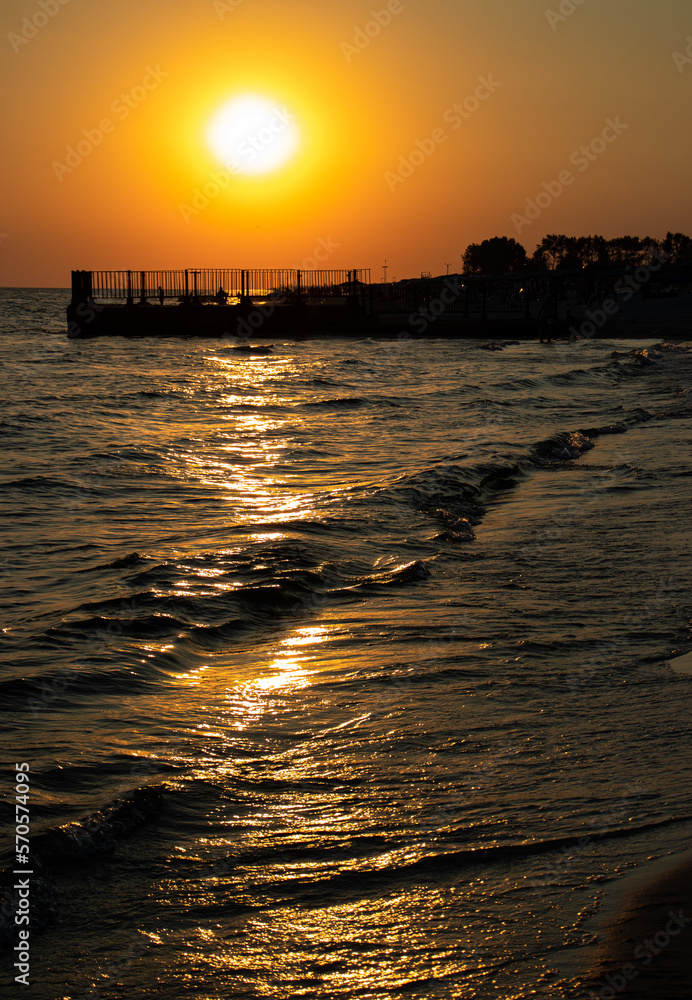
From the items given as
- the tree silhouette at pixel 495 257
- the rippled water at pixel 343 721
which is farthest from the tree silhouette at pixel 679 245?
the rippled water at pixel 343 721

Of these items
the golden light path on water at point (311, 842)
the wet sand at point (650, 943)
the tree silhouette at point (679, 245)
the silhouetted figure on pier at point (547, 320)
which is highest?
the tree silhouette at point (679, 245)

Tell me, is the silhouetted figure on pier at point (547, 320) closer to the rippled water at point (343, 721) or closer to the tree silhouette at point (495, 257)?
the rippled water at point (343, 721)

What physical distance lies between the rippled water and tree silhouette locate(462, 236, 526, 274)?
146821 mm

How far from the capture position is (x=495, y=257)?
17475 cm

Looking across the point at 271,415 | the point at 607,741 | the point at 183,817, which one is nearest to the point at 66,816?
the point at 183,817

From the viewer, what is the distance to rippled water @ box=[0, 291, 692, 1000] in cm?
339

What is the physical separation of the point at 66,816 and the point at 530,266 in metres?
156

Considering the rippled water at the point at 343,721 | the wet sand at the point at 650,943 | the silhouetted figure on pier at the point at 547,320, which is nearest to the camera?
the wet sand at the point at 650,943

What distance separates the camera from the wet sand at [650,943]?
2939mm

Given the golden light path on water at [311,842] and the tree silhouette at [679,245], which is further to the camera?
the tree silhouette at [679,245]

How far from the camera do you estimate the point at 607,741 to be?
4.84 metres

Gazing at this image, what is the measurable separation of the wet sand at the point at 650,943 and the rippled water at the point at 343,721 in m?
0.10

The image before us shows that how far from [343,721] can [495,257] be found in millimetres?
177958

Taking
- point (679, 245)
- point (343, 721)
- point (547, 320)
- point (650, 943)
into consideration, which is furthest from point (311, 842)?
point (679, 245)
